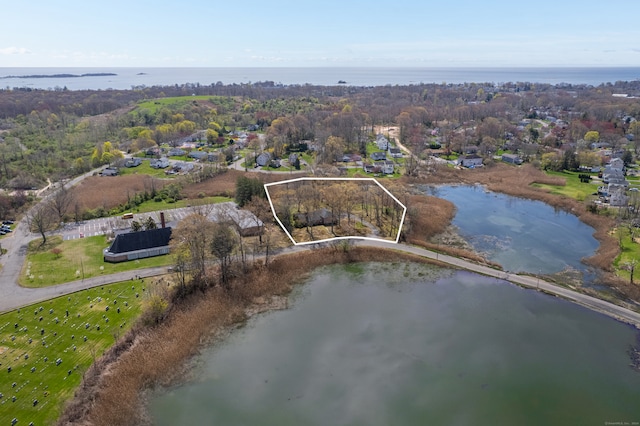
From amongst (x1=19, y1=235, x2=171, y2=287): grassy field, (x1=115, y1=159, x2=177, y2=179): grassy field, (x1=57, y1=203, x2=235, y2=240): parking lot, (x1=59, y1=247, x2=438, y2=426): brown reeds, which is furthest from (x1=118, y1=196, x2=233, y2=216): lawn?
(x1=59, y1=247, x2=438, y2=426): brown reeds

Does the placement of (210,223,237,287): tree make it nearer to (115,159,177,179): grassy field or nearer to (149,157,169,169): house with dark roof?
(115,159,177,179): grassy field

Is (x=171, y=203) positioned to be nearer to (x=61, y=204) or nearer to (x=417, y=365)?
(x=61, y=204)

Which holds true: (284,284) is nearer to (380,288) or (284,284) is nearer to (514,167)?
(380,288)

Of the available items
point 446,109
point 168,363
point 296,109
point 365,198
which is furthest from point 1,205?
point 446,109

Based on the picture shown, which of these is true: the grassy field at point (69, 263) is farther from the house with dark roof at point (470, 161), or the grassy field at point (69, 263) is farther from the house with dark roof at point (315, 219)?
the house with dark roof at point (470, 161)

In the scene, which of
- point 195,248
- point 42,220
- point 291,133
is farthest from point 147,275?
point 291,133

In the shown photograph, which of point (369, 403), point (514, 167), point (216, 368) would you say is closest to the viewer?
point (369, 403)
